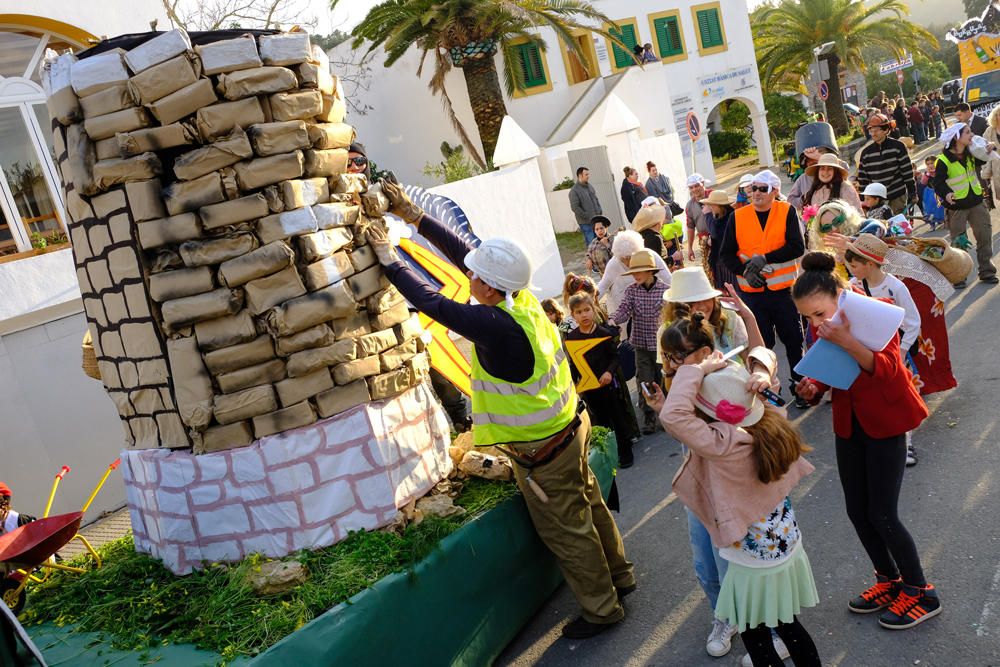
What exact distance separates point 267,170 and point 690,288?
2378mm

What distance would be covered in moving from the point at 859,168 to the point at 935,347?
4.49 m

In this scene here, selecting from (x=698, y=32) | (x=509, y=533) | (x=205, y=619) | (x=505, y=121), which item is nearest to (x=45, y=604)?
(x=205, y=619)

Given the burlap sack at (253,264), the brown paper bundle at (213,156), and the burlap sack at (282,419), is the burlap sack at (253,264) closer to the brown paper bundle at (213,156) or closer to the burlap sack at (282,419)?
the brown paper bundle at (213,156)

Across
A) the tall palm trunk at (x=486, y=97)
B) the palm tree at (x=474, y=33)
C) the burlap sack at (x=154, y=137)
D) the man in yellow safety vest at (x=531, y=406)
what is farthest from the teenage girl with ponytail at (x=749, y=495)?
the tall palm trunk at (x=486, y=97)

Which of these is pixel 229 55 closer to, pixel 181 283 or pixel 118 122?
pixel 118 122

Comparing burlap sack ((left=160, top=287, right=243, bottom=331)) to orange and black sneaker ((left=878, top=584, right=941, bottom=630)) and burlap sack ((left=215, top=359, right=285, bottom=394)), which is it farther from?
orange and black sneaker ((left=878, top=584, right=941, bottom=630))

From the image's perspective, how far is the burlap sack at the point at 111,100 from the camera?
13.1 feet

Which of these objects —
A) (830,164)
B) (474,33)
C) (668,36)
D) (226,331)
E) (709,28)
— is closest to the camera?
(226,331)

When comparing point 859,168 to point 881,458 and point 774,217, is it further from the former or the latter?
point 881,458

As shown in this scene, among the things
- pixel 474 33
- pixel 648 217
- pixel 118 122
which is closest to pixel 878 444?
pixel 118 122

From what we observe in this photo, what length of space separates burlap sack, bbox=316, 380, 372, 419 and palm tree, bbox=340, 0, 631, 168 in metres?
16.5

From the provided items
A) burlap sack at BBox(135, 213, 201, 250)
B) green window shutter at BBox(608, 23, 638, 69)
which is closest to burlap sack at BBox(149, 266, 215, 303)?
burlap sack at BBox(135, 213, 201, 250)

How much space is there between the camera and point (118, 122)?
4.01 meters

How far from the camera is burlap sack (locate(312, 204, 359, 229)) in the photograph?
4.27 meters
